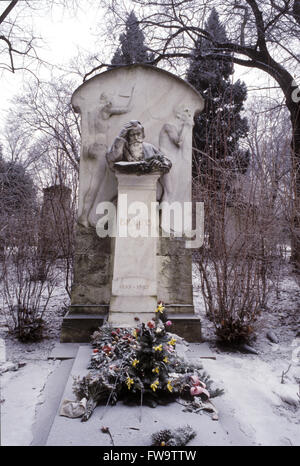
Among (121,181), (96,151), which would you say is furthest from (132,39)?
(121,181)

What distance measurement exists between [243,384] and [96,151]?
354 cm

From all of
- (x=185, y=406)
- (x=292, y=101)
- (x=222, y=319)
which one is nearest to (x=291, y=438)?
(x=185, y=406)

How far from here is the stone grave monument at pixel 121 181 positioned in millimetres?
4902

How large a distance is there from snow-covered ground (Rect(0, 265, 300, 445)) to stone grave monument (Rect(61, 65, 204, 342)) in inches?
24.7

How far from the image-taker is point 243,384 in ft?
12.5

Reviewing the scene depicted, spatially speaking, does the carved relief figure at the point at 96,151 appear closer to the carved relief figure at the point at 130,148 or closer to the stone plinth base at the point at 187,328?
the carved relief figure at the point at 130,148

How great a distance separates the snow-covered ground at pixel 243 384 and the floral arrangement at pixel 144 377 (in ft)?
1.35

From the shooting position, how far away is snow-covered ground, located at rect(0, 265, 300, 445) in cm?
290

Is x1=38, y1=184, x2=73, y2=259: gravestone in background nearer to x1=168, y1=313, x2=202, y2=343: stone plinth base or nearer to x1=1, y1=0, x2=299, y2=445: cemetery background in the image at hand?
x1=1, y1=0, x2=299, y2=445: cemetery background

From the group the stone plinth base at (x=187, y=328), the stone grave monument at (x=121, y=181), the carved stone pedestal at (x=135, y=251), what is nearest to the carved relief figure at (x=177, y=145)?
the stone grave monument at (x=121, y=181)

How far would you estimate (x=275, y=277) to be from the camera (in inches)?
274

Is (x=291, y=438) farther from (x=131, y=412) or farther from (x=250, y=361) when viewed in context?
(x=250, y=361)

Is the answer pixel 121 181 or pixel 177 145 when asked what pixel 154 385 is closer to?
pixel 121 181
